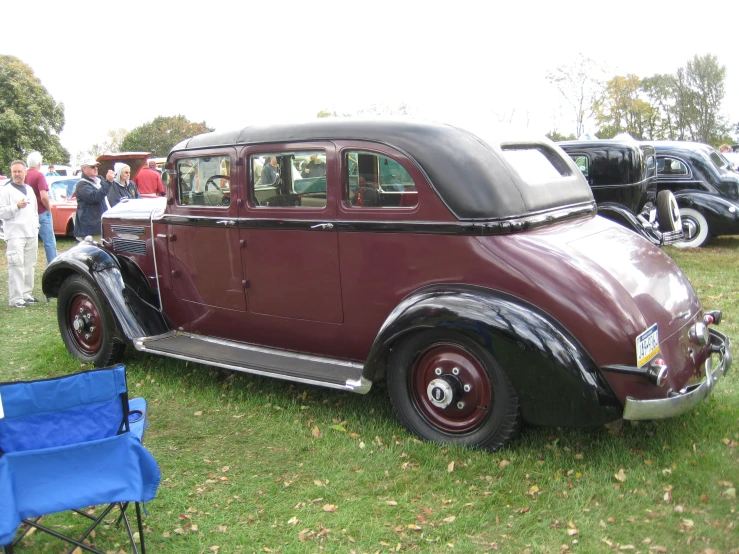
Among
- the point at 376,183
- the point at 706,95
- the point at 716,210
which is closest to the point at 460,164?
the point at 376,183

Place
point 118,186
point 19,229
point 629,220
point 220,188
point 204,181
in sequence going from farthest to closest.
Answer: point 118,186, point 629,220, point 19,229, point 204,181, point 220,188

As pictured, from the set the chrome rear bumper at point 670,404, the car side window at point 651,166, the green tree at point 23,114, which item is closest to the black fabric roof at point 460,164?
the chrome rear bumper at point 670,404

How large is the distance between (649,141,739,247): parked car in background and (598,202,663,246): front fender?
88.3 inches

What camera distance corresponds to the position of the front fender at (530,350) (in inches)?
138

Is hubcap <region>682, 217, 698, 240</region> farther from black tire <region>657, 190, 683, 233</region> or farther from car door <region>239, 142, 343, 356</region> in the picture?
car door <region>239, 142, 343, 356</region>

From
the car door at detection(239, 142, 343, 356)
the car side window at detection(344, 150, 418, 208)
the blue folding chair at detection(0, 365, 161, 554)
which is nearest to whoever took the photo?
the blue folding chair at detection(0, 365, 161, 554)

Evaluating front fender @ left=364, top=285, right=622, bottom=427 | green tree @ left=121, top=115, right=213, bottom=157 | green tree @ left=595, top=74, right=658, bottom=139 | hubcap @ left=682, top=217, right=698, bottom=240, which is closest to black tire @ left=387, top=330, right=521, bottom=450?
front fender @ left=364, top=285, right=622, bottom=427

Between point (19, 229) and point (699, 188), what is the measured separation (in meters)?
10.7

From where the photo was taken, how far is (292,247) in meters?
4.63

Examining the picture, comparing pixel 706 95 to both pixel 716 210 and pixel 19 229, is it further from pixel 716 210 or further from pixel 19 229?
pixel 19 229

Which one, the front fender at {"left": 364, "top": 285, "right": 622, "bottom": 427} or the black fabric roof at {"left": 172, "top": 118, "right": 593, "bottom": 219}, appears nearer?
the front fender at {"left": 364, "top": 285, "right": 622, "bottom": 427}

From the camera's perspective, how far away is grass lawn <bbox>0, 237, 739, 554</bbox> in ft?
10.6

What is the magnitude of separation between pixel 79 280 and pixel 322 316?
256cm

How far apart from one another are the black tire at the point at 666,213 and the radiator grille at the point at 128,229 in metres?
7.49
